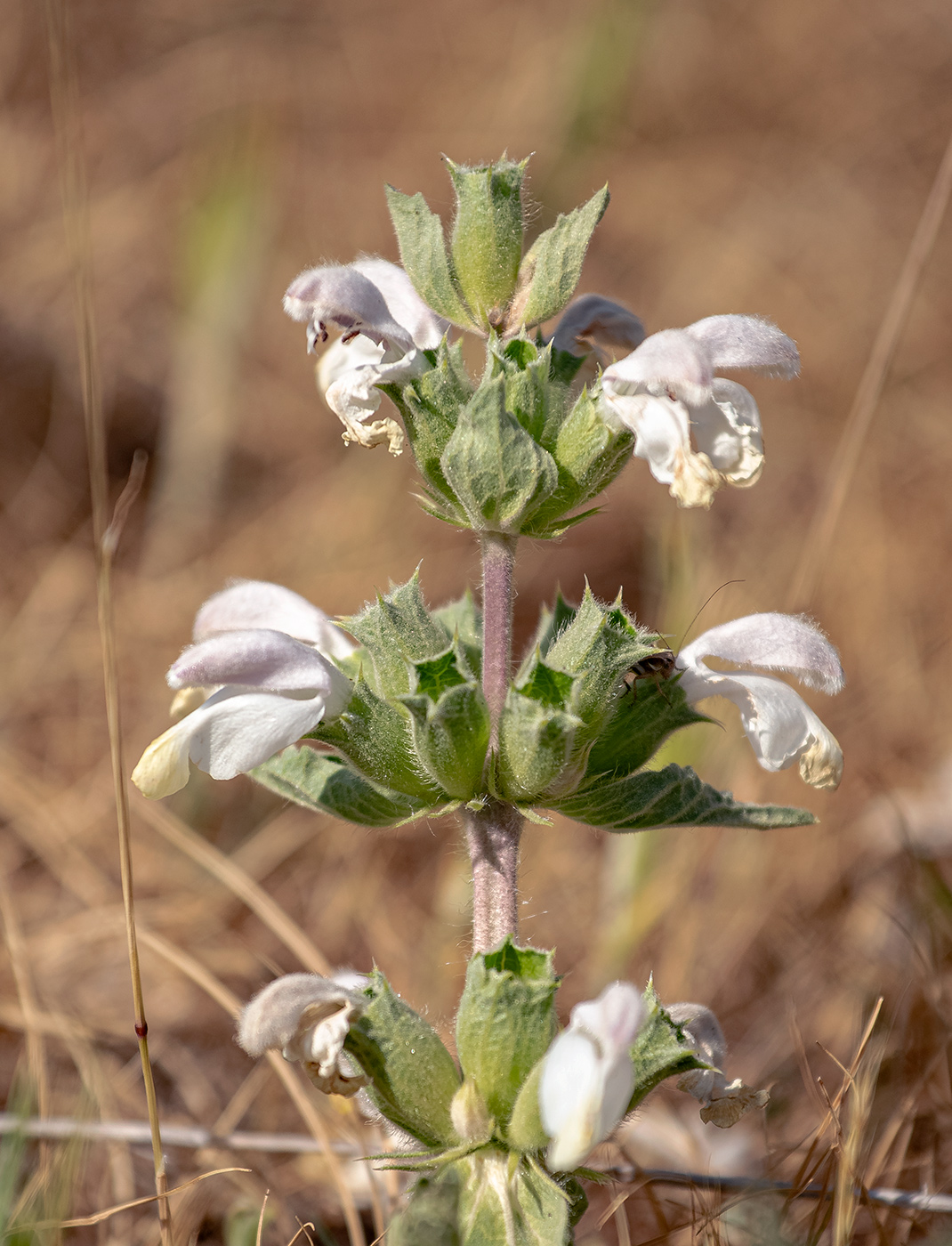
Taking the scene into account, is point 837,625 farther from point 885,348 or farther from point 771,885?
point 885,348

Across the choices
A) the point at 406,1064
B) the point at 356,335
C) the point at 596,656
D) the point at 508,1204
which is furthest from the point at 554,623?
the point at 508,1204

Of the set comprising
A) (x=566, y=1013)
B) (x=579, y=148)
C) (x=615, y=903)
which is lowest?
(x=566, y=1013)

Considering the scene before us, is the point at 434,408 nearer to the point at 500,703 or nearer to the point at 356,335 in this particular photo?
the point at 356,335

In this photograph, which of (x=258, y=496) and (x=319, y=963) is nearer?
(x=319, y=963)

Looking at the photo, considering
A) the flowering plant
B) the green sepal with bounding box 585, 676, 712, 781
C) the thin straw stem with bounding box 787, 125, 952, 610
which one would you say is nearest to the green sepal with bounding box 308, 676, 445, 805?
the flowering plant

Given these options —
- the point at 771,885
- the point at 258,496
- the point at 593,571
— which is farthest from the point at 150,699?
the point at 771,885

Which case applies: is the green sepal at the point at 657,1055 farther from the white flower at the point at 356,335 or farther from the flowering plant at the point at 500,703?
the white flower at the point at 356,335
